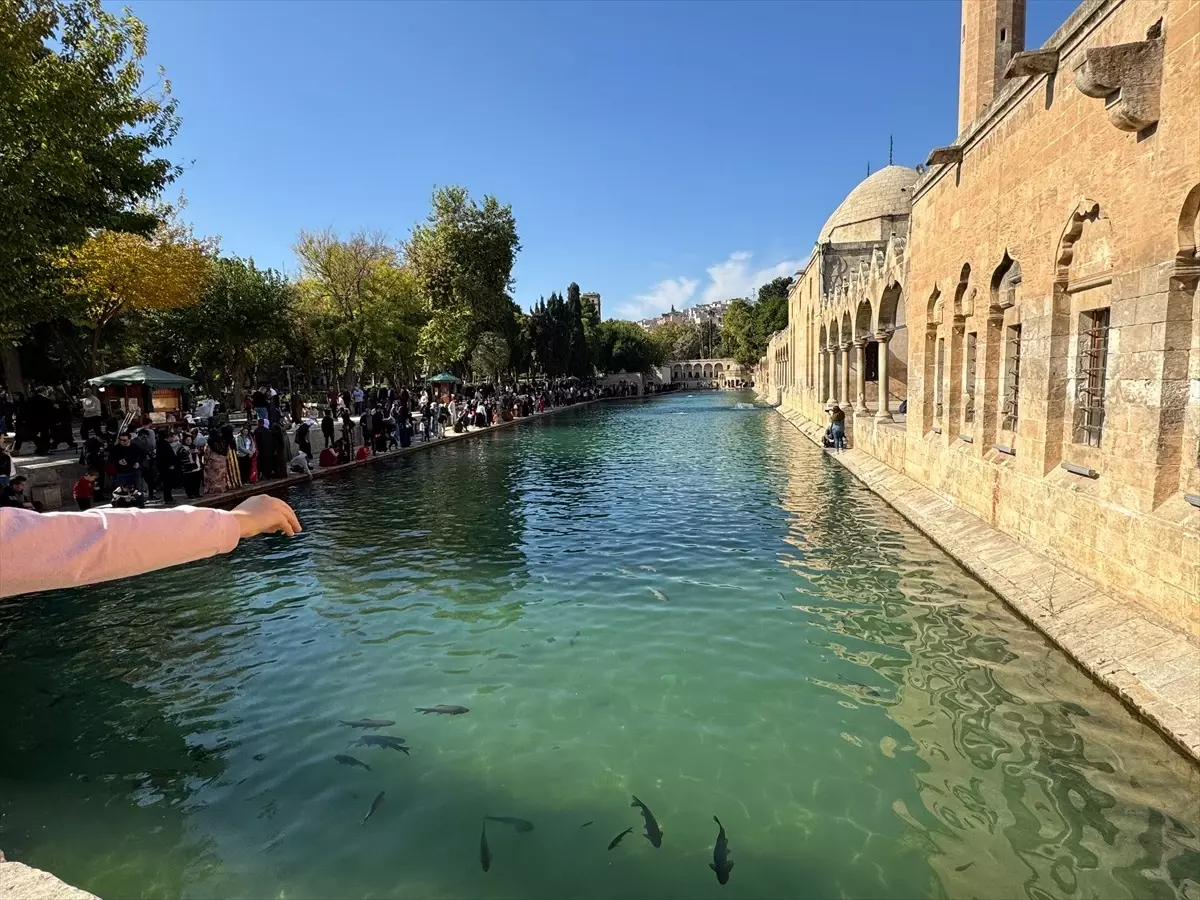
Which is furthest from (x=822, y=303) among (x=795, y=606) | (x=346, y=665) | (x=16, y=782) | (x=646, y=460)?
(x=16, y=782)

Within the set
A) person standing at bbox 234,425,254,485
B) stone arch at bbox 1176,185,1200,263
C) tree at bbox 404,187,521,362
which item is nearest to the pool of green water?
stone arch at bbox 1176,185,1200,263

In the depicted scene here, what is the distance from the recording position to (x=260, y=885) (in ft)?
11.6

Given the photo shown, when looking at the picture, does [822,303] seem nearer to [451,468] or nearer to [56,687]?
[451,468]

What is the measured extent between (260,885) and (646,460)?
16.2 meters

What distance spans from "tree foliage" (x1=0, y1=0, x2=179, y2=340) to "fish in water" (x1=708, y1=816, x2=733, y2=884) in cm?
1220

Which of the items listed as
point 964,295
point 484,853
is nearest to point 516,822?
point 484,853

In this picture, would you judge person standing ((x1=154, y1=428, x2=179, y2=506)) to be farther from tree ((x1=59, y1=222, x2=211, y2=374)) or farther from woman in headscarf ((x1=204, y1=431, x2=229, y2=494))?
tree ((x1=59, y1=222, x2=211, y2=374))

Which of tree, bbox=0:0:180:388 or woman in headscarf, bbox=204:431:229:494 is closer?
tree, bbox=0:0:180:388

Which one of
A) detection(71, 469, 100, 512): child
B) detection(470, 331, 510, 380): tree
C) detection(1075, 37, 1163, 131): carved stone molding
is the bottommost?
detection(71, 469, 100, 512): child

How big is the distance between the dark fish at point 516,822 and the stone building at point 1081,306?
4.75m

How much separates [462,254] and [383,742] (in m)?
37.0

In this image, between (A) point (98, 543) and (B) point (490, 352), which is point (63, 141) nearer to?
(A) point (98, 543)

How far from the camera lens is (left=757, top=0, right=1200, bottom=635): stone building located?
5.45 meters

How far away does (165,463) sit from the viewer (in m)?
12.8
